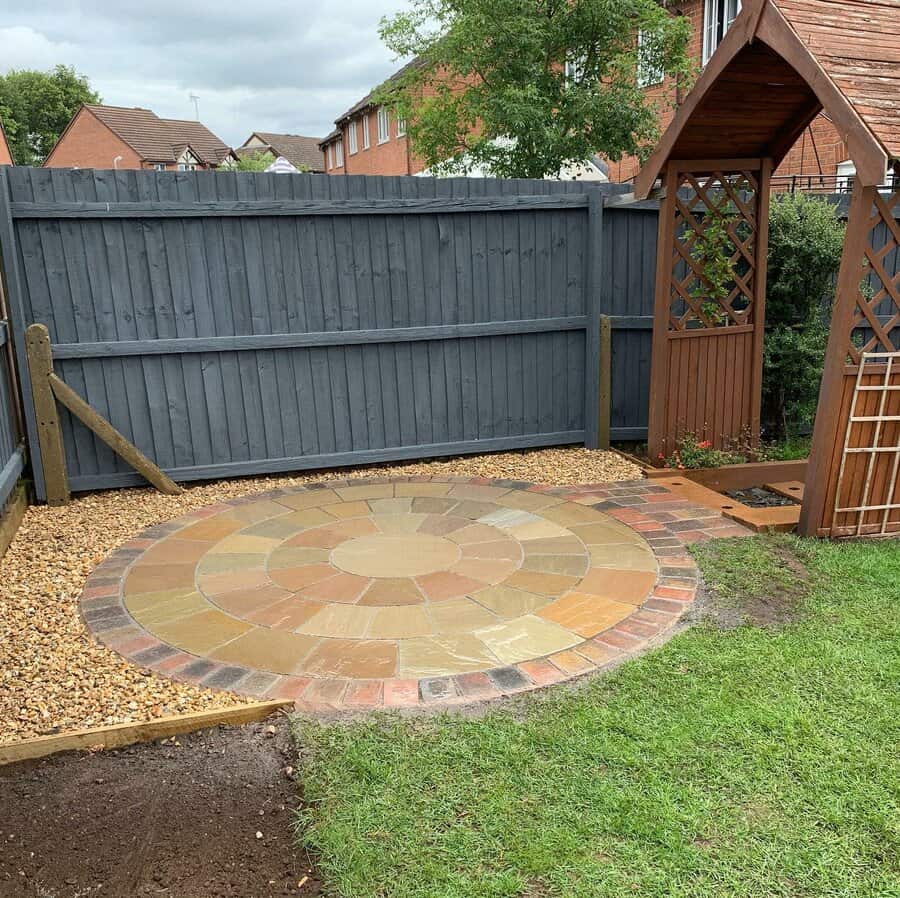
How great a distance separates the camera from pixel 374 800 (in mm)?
2230

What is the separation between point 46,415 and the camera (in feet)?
17.0

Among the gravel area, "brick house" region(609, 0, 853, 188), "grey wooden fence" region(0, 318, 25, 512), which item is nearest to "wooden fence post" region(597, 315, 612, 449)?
the gravel area

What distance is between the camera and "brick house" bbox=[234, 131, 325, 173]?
2228 inches

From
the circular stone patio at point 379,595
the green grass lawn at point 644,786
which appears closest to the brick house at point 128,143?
the circular stone patio at point 379,595

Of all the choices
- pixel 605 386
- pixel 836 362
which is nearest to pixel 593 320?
pixel 605 386

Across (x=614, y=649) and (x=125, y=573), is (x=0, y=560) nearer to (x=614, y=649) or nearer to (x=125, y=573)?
(x=125, y=573)

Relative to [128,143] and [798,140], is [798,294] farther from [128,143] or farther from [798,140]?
[128,143]

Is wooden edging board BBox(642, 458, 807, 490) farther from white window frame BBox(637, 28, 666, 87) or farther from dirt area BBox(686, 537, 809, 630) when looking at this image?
white window frame BBox(637, 28, 666, 87)

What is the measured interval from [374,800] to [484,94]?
1104cm

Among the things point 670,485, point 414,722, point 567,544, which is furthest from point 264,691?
point 670,485

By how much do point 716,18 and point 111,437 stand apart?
14248 mm

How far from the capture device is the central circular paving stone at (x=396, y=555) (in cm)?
409

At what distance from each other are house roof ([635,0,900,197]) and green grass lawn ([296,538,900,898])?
2631 mm

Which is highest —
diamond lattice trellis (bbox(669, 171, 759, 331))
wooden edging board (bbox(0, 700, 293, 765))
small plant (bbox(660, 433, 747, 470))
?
diamond lattice trellis (bbox(669, 171, 759, 331))
